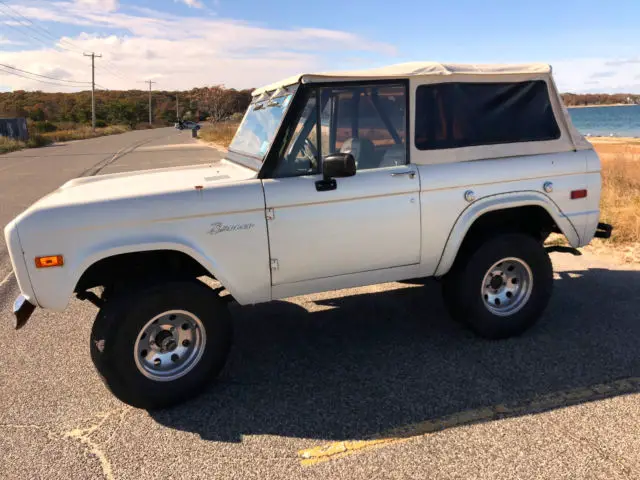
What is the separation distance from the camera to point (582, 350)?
402 centimetres

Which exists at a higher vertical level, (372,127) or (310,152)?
(372,127)

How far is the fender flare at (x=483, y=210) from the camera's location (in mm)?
3906

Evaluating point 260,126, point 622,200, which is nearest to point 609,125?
point 622,200

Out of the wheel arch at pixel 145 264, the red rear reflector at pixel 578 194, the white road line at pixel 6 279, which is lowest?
the white road line at pixel 6 279

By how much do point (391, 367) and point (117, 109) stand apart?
102 metres

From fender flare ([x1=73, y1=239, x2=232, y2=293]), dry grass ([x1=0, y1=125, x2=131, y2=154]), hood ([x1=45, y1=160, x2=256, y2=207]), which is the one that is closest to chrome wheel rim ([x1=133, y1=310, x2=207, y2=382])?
fender flare ([x1=73, y1=239, x2=232, y2=293])

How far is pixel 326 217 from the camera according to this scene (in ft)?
11.6

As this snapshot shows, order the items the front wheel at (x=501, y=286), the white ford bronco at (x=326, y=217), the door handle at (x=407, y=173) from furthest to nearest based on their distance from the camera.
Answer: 1. the front wheel at (x=501, y=286)
2. the door handle at (x=407, y=173)
3. the white ford bronco at (x=326, y=217)

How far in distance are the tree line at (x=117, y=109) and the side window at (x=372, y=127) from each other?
53.2 metres

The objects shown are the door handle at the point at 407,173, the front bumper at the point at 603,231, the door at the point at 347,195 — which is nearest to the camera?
the door at the point at 347,195

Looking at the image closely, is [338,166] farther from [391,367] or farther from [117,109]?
[117,109]

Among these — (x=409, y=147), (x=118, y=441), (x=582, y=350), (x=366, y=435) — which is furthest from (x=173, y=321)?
(x=582, y=350)

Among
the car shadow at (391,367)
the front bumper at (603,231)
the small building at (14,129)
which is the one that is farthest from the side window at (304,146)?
the small building at (14,129)

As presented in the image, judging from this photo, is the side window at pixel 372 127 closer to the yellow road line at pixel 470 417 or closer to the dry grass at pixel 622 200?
the yellow road line at pixel 470 417
